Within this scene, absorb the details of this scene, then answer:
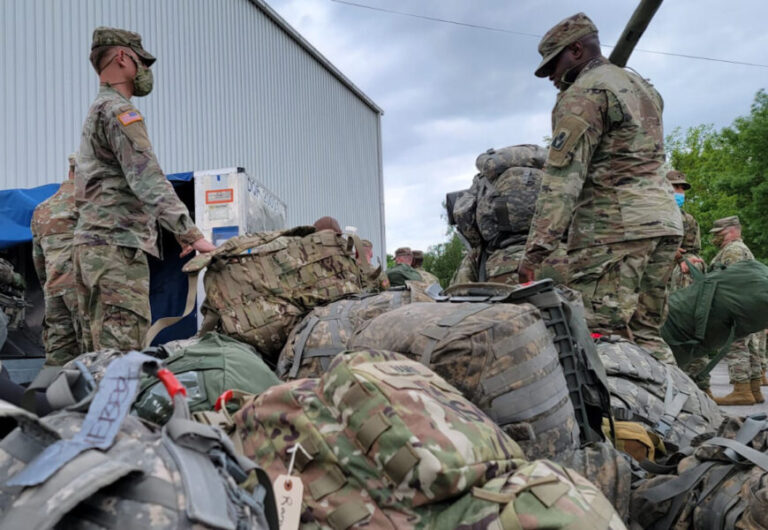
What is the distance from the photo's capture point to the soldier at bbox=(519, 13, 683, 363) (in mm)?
3158

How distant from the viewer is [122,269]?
322cm

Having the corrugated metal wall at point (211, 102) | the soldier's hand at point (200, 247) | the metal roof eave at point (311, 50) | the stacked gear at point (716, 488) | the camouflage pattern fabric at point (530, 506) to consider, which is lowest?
the stacked gear at point (716, 488)

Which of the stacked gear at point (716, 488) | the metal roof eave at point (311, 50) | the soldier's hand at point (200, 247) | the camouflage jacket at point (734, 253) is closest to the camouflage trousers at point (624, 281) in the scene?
the stacked gear at point (716, 488)

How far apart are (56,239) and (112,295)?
1.55 meters

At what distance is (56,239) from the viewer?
441 centimetres

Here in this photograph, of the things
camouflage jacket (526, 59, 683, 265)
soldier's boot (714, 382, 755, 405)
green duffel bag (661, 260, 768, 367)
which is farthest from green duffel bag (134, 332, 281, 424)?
soldier's boot (714, 382, 755, 405)

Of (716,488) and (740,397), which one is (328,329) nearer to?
(716,488)

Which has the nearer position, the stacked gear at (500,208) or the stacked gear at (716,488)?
the stacked gear at (716,488)

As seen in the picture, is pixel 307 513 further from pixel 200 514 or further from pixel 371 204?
pixel 371 204

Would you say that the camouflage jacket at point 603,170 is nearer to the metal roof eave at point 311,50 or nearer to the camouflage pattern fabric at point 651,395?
the camouflage pattern fabric at point 651,395

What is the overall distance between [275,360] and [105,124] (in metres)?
1.45

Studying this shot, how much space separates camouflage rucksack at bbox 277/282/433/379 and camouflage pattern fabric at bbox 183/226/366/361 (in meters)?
0.18

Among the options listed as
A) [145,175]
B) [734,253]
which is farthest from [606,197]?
[734,253]

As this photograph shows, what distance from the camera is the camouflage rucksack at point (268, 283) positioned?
2719 mm
